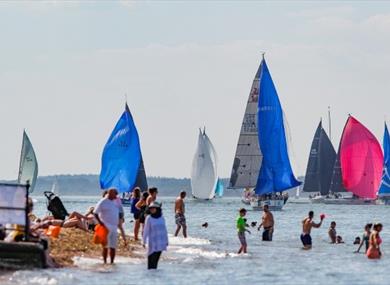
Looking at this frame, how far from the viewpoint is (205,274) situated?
1047 inches

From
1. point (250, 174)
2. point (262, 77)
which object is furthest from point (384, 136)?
point (262, 77)

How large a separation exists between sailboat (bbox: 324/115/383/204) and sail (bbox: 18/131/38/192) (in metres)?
27.4

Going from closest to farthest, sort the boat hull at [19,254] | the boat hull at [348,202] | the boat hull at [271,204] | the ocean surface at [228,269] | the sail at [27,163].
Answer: the boat hull at [19,254] < the ocean surface at [228,269] < the boat hull at [271,204] < the sail at [27,163] < the boat hull at [348,202]

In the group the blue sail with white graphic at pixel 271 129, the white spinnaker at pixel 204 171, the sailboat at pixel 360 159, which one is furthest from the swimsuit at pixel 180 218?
the white spinnaker at pixel 204 171

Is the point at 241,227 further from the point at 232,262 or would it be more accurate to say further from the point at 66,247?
the point at 66,247

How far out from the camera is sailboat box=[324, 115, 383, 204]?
106 meters

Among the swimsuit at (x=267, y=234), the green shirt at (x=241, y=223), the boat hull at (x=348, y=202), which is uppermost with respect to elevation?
the boat hull at (x=348, y=202)

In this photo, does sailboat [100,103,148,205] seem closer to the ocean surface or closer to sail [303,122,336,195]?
the ocean surface

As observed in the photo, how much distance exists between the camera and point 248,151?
9788 centimetres

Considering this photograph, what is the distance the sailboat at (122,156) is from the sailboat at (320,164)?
1930 inches

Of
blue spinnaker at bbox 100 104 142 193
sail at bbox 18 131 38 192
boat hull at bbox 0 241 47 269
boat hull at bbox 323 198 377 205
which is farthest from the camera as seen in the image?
A: boat hull at bbox 323 198 377 205

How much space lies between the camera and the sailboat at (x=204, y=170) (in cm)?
13325

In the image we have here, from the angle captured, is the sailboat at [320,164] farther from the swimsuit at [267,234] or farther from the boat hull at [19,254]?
the boat hull at [19,254]

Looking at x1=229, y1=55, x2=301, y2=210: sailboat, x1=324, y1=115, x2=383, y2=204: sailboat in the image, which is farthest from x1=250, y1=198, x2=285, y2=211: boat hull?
x1=324, y1=115, x2=383, y2=204: sailboat
